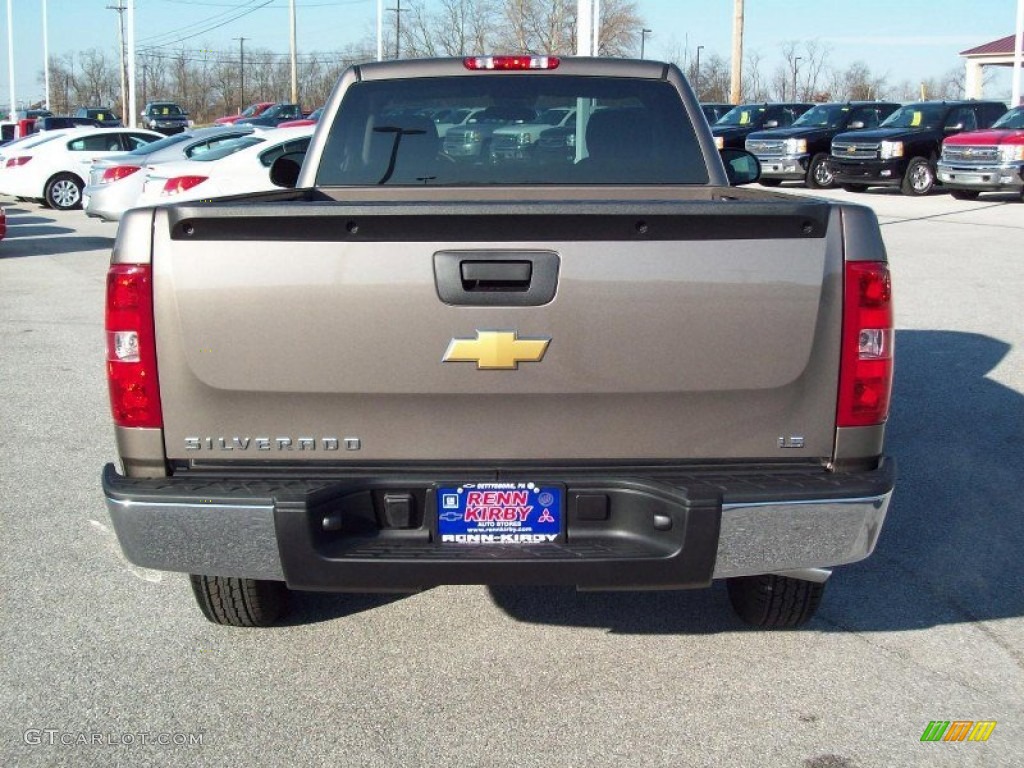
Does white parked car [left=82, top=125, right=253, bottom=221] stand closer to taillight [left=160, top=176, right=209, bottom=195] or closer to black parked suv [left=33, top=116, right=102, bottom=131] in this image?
taillight [left=160, top=176, right=209, bottom=195]

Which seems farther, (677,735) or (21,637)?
(21,637)

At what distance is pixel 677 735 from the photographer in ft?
11.7

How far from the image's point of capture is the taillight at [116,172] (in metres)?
18.8

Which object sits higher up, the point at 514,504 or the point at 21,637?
the point at 514,504

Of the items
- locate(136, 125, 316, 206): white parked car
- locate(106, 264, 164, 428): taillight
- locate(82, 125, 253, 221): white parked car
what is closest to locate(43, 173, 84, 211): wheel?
locate(82, 125, 253, 221): white parked car

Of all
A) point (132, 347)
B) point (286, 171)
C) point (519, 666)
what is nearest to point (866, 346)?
point (519, 666)

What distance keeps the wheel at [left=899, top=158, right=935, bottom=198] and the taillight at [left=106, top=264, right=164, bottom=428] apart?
2381 cm

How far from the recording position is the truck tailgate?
3295 millimetres

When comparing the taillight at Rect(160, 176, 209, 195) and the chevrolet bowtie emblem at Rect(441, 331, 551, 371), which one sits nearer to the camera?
the chevrolet bowtie emblem at Rect(441, 331, 551, 371)

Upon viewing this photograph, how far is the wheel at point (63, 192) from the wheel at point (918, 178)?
671 inches

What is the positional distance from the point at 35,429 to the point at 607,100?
4.13 m

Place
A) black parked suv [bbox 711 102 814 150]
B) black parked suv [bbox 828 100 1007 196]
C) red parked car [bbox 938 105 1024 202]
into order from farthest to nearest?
black parked suv [bbox 711 102 814 150] < black parked suv [bbox 828 100 1007 196] < red parked car [bbox 938 105 1024 202]

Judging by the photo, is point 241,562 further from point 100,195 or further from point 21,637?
point 100,195

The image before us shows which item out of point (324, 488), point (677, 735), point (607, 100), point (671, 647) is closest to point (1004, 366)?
point (607, 100)
